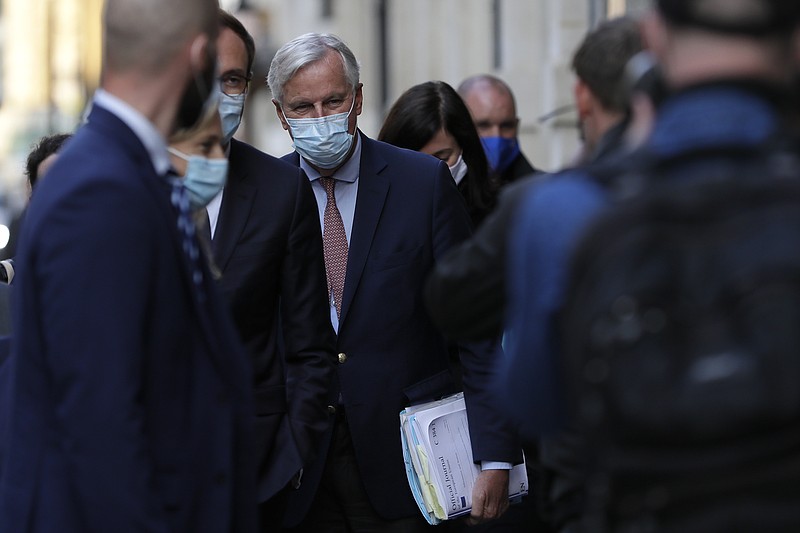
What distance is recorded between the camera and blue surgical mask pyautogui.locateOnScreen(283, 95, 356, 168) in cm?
472

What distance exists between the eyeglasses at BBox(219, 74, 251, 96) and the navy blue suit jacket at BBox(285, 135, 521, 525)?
0.54 meters

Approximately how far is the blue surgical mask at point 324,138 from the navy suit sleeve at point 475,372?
34cm

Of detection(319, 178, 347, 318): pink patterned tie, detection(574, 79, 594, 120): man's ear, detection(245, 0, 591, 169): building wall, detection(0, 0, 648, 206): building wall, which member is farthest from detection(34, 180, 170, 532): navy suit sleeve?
detection(245, 0, 591, 169): building wall

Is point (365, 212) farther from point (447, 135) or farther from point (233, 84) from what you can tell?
point (447, 135)

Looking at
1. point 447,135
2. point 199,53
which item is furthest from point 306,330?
point 447,135

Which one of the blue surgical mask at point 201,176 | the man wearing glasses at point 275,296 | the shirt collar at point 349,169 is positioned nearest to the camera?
the blue surgical mask at point 201,176

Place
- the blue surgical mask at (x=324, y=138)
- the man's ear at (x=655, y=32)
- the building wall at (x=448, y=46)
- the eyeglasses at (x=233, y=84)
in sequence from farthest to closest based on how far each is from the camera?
the building wall at (x=448, y=46), the blue surgical mask at (x=324, y=138), the eyeglasses at (x=233, y=84), the man's ear at (x=655, y=32)

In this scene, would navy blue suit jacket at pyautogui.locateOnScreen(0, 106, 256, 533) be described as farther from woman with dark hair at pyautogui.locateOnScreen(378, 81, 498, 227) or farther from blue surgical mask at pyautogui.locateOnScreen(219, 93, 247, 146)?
woman with dark hair at pyautogui.locateOnScreen(378, 81, 498, 227)

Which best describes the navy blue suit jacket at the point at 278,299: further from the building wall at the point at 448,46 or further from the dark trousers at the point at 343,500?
the building wall at the point at 448,46

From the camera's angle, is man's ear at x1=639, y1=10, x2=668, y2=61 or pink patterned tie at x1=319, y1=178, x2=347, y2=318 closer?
man's ear at x1=639, y1=10, x2=668, y2=61

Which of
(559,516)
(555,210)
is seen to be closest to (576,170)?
(555,210)

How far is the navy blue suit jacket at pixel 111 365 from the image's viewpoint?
9.34 feet

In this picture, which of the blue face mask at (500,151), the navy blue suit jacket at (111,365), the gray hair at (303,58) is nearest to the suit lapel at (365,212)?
the gray hair at (303,58)

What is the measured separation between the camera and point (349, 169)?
4.85 m
